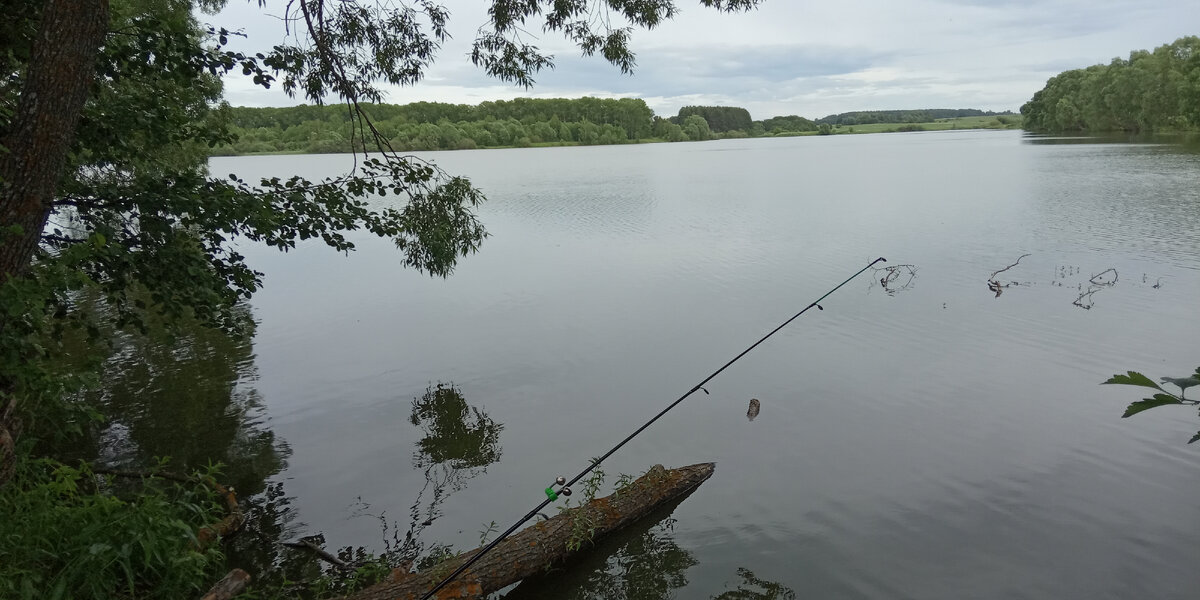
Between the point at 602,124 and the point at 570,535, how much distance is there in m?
113

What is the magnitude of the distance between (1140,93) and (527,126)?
7025cm

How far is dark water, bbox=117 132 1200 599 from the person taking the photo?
598 centimetres

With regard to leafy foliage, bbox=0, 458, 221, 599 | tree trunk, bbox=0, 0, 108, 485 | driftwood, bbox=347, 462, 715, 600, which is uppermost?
tree trunk, bbox=0, 0, 108, 485

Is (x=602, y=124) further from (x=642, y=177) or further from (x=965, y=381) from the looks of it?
(x=965, y=381)

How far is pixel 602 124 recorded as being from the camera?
116 meters

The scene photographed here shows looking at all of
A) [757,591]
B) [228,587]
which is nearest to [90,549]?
[228,587]

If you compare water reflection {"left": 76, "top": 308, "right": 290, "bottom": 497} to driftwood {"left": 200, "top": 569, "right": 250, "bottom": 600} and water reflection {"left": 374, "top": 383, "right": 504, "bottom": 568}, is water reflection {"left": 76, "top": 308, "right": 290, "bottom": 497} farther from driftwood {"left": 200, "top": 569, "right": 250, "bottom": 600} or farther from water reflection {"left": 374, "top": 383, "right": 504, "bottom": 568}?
driftwood {"left": 200, "top": 569, "right": 250, "bottom": 600}

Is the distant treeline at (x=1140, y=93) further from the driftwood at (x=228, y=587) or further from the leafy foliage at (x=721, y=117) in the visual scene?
the driftwood at (x=228, y=587)

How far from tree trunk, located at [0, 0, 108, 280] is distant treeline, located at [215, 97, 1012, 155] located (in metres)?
46.6

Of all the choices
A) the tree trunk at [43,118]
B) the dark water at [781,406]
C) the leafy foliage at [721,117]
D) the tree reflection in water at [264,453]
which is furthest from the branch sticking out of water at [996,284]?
the leafy foliage at [721,117]

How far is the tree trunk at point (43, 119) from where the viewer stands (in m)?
4.74

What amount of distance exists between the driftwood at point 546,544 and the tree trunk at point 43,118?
2.84 metres

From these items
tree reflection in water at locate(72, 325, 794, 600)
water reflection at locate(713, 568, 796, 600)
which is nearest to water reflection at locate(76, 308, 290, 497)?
tree reflection in water at locate(72, 325, 794, 600)

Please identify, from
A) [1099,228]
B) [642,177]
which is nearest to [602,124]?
[642,177]
